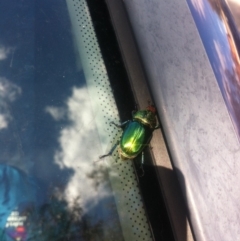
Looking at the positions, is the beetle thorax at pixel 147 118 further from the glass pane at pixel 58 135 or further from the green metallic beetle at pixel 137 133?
the glass pane at pixel 58 135

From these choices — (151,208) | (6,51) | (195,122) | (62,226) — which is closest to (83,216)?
(62,226)

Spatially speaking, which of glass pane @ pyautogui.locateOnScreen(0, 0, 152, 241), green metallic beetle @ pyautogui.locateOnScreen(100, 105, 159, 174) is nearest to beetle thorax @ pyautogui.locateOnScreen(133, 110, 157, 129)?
green metallic beetle @ pyautogui.locateOnScreen(100, 105, 159, 174)

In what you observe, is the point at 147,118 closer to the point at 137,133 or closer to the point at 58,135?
the point at 137,133

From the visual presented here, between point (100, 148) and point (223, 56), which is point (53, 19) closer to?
point (100, 148)

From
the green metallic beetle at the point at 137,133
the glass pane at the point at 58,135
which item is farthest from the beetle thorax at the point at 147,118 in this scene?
the glass pane at the point at 58,135

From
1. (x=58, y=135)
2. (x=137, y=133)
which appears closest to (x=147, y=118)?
(x=137, y=133)

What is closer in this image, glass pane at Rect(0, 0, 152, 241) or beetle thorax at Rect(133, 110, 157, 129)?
glass pane at Rect(0, 0, 152, 241)

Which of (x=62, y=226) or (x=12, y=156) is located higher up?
(x=12, y=156)

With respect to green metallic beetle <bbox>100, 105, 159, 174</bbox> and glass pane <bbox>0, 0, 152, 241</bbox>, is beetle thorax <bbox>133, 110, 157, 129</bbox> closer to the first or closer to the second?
green metallic beetle <bbox>100, 105, 159, 174</bbox>
